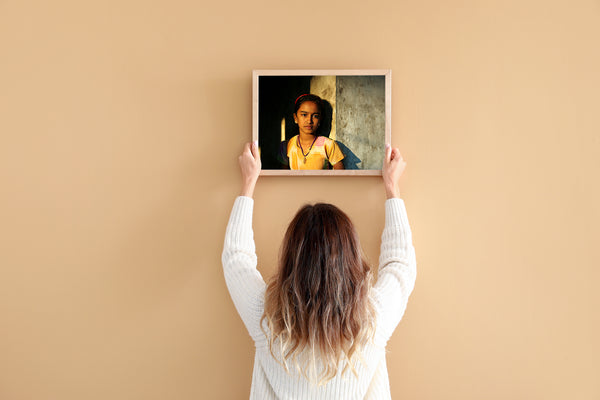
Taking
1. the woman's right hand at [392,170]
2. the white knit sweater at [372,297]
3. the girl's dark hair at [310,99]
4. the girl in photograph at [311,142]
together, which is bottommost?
the white knit sweater at [372,297]

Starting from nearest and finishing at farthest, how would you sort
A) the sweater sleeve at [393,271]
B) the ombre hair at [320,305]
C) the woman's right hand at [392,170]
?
1. the ombre hair at [320,305]
2. the sweater sleeve at [393,271]
3. the woman's right hand at [392,170]

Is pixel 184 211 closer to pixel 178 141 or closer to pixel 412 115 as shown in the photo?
pixel 178 141

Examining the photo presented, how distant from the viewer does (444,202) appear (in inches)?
56.9

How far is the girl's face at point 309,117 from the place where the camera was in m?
1.42

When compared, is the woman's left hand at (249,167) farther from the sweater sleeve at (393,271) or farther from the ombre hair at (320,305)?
the sweater sleeve at (393,271)

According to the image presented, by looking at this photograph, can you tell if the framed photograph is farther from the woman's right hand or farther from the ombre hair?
the ombre hair

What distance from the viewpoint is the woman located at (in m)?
1.07

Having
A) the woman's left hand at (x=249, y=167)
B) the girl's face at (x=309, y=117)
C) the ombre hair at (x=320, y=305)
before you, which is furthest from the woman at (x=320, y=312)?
the girl's face at (x=309, y=117)

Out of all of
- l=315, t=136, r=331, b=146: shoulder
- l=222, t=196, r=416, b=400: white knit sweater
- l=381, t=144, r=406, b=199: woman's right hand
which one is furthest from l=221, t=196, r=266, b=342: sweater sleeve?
l=381, t=144, r=406, b=199: woman's right hand

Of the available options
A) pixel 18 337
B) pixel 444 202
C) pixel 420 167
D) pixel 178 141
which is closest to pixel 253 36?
pixel 178 141

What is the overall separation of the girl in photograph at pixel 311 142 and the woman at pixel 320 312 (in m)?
0.30

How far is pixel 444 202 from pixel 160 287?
3.39 feet

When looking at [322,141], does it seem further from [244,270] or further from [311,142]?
[244,270]

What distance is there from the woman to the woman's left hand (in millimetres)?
252
